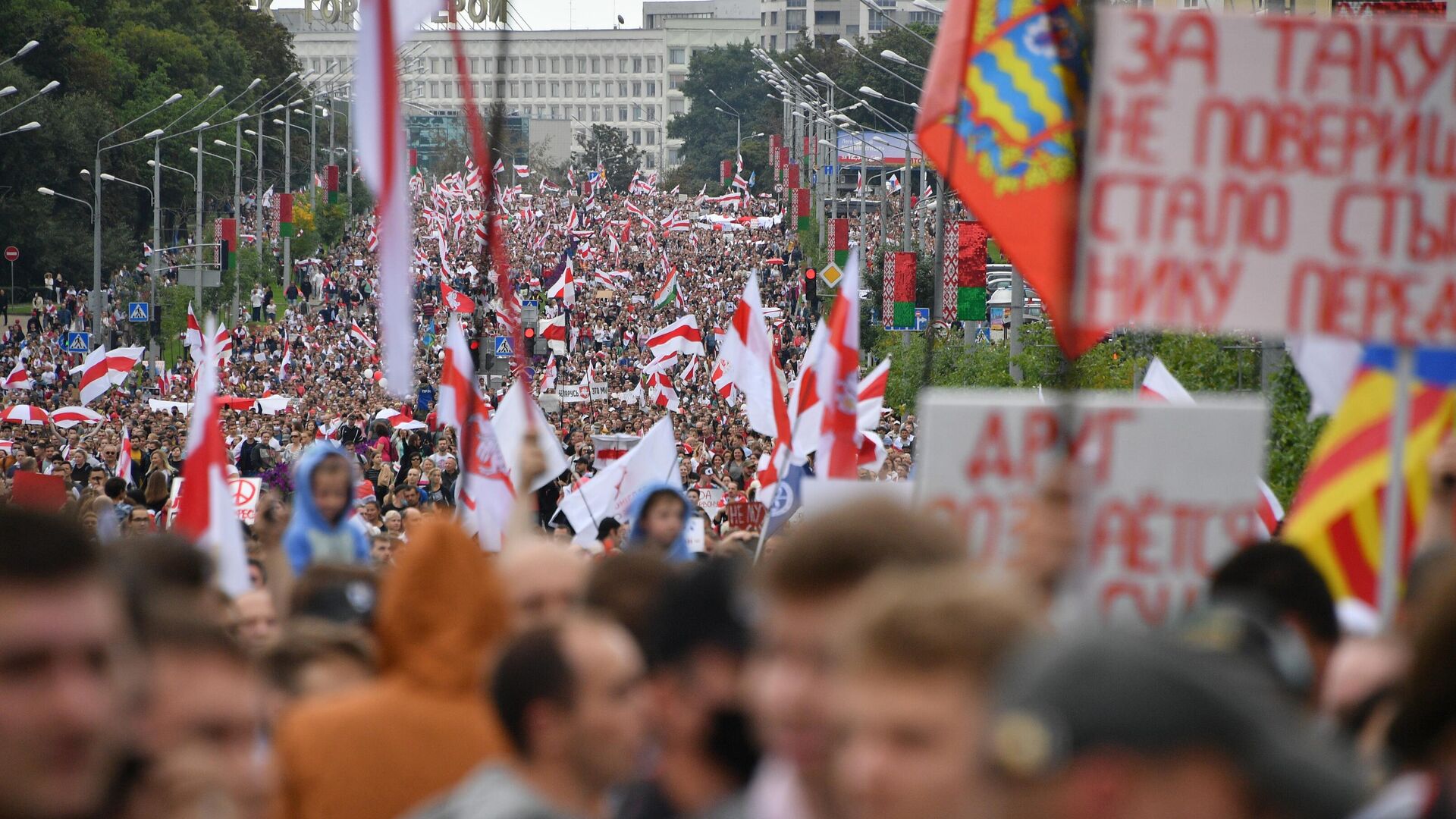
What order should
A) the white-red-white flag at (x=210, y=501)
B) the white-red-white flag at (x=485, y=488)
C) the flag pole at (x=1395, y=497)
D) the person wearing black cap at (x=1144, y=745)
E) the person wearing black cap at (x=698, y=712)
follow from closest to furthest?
1. the person wearing black cap at (x=1144, y=745)
2. the person wearing black cap at (x=698, y=712)
3. the flag pole at (x=1395, y=497)
4. the white-red-white flag at (x=210, y=501)
5. the white-red-white flag at (x=485, y=488)

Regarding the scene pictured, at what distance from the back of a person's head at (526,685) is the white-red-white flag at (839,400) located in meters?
5.83

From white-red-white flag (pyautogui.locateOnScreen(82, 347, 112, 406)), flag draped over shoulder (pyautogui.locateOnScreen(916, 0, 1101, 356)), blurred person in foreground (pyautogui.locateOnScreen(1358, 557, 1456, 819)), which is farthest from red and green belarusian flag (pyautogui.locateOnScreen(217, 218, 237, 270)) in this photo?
blurred person in foreground (pyautogui.locateOnScreen(1358, 557, 1456, 819))

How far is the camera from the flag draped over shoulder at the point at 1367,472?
18.6 feet

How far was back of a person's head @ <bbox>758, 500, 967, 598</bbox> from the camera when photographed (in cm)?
305

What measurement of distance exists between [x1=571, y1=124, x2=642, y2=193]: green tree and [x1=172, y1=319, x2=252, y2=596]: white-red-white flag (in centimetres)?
14640

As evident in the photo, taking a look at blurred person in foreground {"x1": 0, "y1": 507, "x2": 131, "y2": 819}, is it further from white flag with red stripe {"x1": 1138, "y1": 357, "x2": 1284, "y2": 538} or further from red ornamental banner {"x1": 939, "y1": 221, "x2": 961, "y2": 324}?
red ornamental banner {"x1": 939, "y1": 221, "x2": 961, "y2": 324}

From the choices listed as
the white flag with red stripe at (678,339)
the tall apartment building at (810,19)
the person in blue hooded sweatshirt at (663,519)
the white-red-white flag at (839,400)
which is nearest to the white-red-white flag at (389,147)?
the person in blue hooded sweatshirt at (663,519)

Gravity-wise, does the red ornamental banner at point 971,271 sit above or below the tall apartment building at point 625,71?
below

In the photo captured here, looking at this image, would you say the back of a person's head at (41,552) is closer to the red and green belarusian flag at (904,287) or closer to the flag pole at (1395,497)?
the flag pole at (1395,497)

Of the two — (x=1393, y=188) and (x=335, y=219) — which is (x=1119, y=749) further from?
(x=335, y=219)

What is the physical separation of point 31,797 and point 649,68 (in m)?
198

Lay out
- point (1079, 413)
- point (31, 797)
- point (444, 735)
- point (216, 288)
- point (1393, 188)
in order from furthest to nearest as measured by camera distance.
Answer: point (216, 288) < point (1393, 188) < point (1079, 413) < point (444, 735) < point (31, 797)

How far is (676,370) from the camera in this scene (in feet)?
133

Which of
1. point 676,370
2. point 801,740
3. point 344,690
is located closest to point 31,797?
point 801,740
